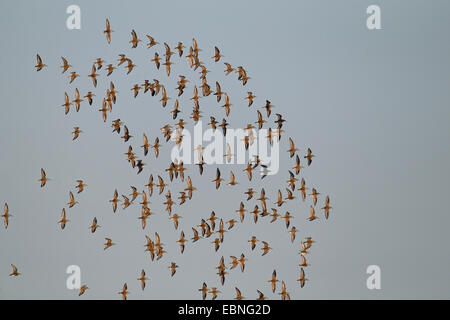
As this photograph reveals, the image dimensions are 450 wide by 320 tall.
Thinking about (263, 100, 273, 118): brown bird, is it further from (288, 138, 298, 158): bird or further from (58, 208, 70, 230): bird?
(58, 208, 70, 230): bird

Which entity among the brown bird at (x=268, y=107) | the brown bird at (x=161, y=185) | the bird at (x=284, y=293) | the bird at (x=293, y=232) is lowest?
the bird at (x=284, y=293)

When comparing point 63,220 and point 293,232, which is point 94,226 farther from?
point 293,232

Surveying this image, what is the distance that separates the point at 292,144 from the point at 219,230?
2.01m

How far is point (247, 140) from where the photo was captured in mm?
21062

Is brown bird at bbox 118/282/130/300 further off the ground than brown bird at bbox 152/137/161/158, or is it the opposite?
brown bird at bbox 152/137/161/158

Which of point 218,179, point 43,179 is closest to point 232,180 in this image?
point 218,179

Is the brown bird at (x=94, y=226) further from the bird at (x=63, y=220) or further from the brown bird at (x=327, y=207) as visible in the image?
the brown bird at (x=327, y=207)

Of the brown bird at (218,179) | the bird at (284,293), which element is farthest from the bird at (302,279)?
the brown bird at (218,179)

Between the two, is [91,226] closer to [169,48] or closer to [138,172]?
[138,172]

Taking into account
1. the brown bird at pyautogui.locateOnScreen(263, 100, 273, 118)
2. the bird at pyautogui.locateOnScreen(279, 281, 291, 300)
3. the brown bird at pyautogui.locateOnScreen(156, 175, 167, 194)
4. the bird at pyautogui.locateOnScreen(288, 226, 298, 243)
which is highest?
the brown bird at pyautogui.locateOnScreen(263, 100, 273, 118)

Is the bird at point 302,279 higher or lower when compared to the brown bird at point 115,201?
lower

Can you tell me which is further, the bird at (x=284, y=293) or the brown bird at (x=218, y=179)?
the bird at (x=284, y=293)

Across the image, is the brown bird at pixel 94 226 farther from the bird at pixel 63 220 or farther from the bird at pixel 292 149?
the bird at pixel 292 149

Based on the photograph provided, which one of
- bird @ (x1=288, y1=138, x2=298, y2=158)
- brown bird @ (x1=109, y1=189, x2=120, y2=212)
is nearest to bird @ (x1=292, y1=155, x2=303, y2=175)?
bird @ (x1=288, y1=138, x2=298, y2=158)
